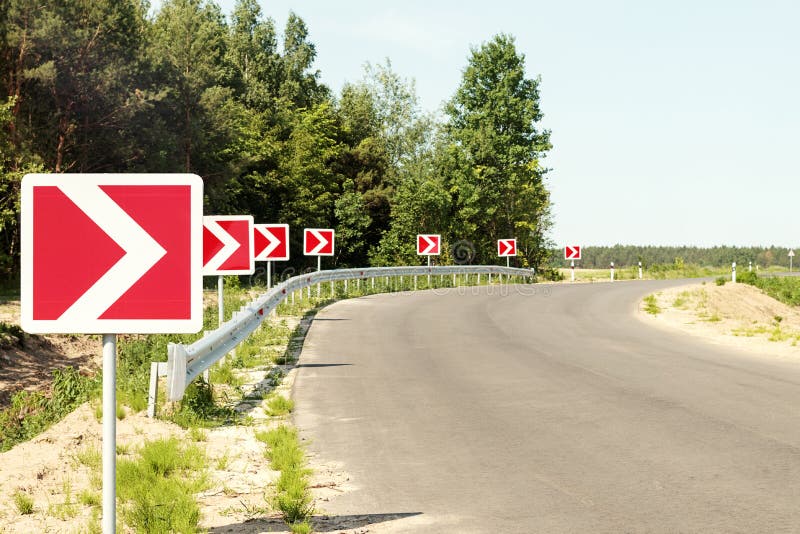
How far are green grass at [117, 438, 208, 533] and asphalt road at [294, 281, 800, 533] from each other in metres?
1.02

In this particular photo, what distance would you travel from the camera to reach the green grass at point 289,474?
19.3 ft

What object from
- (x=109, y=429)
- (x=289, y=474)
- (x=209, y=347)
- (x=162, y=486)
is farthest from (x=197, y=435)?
(x=109, y=429)

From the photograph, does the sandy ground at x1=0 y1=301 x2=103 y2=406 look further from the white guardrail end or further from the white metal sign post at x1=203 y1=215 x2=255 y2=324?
the white metal sign post at x1=203 y1=215 x2=255 y2=324

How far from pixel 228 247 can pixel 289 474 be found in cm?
609

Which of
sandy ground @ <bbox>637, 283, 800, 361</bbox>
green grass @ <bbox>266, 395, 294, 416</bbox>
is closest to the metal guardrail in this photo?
green grass @ <bbox>266, 395, 294, 416</bbox>

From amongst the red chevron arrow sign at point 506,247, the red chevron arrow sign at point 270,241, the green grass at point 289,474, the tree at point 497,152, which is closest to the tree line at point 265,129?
the tree at point 497,152

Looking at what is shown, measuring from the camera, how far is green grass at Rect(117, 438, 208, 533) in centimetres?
559

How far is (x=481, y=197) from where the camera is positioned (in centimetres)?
6100

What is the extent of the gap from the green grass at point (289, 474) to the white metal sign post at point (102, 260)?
5.95ft

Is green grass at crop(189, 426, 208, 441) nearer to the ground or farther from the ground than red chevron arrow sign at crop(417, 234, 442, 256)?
nearer to the ground

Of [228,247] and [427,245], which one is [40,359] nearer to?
[228,247]

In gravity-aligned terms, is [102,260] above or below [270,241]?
below

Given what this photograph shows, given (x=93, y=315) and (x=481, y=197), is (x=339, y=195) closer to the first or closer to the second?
(x=481, y=197)

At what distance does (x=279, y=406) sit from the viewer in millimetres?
10094
